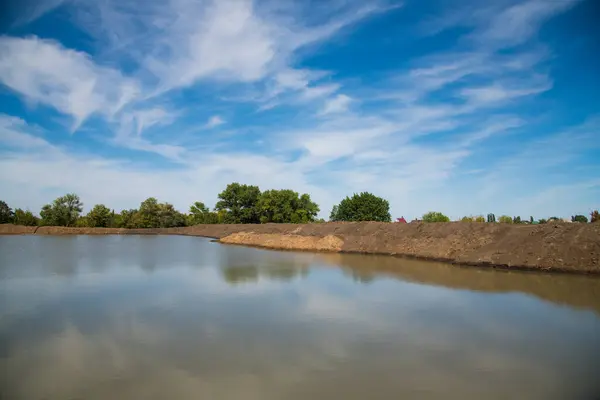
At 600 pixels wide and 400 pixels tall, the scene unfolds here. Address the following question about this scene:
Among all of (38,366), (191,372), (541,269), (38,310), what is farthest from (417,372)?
(541,269)

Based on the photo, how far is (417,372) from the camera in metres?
6.70

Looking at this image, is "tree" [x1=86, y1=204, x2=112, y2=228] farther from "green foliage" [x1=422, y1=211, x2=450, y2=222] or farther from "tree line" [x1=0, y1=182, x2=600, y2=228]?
"green foliage" [x1=422, y1=211, x2=450, y2=222]

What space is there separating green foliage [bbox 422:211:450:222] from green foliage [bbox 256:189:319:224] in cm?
2276

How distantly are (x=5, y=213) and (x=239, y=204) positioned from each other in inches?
2423

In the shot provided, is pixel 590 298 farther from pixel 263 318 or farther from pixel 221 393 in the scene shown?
pixel 221 393

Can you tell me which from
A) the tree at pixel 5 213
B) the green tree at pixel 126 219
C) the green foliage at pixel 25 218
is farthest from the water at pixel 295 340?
the tree at pixel 5 213

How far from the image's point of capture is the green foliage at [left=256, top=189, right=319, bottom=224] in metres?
71.5

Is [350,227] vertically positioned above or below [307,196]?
below

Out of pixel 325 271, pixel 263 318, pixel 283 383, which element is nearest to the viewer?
pixel 283 383

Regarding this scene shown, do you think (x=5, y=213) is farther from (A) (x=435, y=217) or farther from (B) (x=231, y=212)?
(A) (x=435, y=217)

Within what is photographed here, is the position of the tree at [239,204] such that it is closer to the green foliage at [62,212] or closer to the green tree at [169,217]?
the green tree at [169,217]

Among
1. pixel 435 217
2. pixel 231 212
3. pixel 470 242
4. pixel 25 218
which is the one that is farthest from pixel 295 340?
pixel 25 218

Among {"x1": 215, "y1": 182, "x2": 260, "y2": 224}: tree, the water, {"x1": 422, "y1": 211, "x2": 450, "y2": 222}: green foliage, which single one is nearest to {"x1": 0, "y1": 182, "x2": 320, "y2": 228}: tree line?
{"x1": 215, "y1": 182, "x2": 260, "y2": 224}: tree

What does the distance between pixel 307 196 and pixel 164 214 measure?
39047 mm
